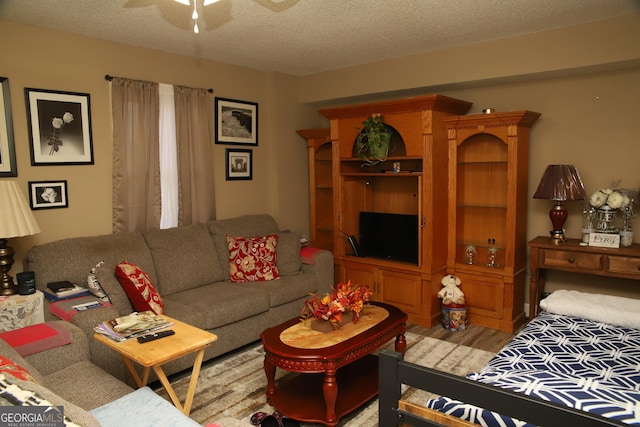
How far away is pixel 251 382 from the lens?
3213 mm

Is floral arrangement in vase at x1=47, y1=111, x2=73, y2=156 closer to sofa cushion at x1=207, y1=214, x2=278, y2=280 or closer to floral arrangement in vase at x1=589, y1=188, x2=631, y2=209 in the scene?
sofa cushion at x1=207, y1=214, x2=278, y2=280

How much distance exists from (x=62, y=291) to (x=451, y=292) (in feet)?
10.7

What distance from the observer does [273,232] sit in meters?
4.81

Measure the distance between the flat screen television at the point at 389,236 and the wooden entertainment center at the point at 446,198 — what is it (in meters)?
0.10

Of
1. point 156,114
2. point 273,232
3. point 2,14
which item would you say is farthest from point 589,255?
point 2,14

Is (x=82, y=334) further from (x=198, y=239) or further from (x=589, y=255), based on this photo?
(x=589, y=255)

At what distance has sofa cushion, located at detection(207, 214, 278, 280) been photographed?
14.1ft

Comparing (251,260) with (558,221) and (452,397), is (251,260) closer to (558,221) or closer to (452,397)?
(558,221)

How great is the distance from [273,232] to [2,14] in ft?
9.53

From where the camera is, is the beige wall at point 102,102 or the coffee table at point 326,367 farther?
the beige wall at point 102,102

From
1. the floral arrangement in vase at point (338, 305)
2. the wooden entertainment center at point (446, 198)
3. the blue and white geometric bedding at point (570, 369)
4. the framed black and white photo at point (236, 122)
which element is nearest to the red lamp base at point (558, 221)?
the wooden entertainment center at point (446, 198)

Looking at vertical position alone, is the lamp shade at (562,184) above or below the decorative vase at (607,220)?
above

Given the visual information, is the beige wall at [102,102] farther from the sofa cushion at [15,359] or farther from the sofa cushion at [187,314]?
the sofa cushion at [15,359]

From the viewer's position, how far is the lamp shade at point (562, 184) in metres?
3.72
